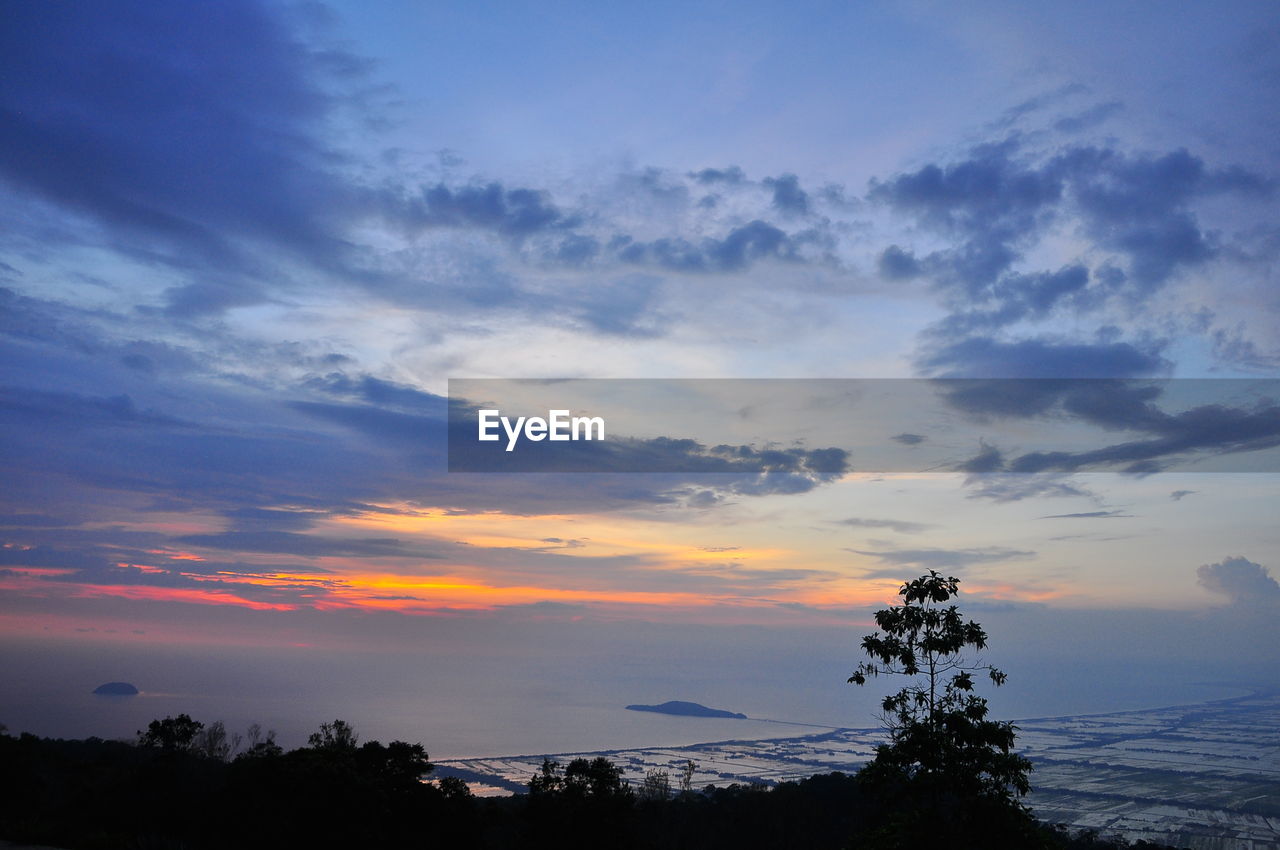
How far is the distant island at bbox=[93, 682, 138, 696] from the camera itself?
17850 centimetres

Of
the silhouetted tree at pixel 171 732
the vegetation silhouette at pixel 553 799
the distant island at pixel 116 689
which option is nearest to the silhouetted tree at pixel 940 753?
the vegetation silhouette at pixel 553 799

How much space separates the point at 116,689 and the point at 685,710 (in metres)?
132

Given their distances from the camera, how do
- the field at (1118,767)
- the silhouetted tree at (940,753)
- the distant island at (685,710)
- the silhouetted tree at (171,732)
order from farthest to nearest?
the distant island at (685,710) → the field at (1118,767) → the silhouetted tree at (171,732) → the silhouetted tree at (940,753)

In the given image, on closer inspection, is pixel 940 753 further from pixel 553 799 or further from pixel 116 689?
pixel 116 689

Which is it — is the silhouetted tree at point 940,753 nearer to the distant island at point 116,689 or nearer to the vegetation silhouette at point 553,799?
the vegetation silhouette at point 553,799

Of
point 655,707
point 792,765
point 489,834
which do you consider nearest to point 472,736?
point 792,765

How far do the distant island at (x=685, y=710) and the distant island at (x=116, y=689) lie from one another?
377ft

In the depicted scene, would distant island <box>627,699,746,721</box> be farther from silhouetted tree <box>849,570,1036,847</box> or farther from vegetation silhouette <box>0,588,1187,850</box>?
silhouetted tree <box>849,570,1036,847</box>

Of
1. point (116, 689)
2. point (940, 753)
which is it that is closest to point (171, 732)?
point (940, 753)

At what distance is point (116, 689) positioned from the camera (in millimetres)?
183250

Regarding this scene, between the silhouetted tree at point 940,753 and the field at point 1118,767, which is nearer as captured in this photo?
the silhouetted tree at point 940,753

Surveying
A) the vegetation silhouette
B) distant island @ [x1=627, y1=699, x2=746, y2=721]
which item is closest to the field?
the vegetation silhouette

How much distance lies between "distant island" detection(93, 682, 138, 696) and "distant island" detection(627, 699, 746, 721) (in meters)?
115

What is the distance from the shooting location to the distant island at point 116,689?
178 m
